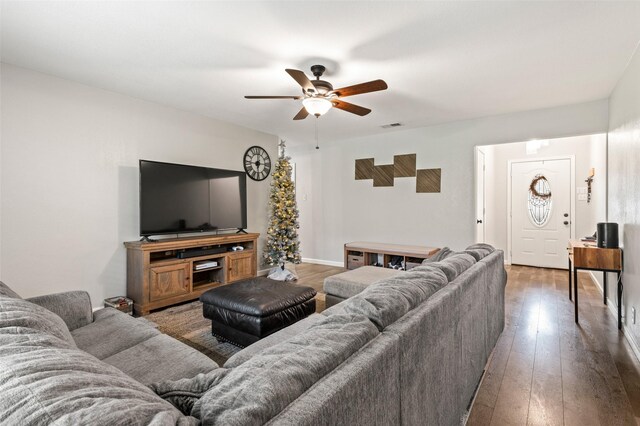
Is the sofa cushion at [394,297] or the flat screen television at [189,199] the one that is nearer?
the sofa cushion at [394,297]

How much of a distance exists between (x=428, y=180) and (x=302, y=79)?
130 inches

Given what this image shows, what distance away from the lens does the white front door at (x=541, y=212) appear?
18.2 feet

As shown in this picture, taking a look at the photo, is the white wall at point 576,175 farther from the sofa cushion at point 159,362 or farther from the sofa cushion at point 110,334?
the sofa cushion at point 110,334

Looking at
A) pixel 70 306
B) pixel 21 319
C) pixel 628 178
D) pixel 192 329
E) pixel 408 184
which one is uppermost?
pixel 408 184

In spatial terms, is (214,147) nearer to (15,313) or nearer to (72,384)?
(15,313)

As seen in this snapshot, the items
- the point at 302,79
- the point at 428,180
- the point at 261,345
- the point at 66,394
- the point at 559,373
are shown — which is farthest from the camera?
the point at 428,180

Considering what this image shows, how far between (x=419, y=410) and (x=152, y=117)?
4208 millimetres

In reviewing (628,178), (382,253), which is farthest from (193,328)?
(628,178)

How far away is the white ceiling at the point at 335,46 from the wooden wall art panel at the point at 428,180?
147cm

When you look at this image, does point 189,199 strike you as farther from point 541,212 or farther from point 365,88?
point 541,212

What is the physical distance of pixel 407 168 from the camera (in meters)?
5.30

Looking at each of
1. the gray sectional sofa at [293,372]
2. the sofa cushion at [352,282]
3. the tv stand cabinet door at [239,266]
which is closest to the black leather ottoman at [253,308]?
the sofa cushion at [352,282]

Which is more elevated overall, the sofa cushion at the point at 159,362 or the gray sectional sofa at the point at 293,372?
the gray sectional sofa at the point at 293,372

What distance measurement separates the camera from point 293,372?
0.75m
